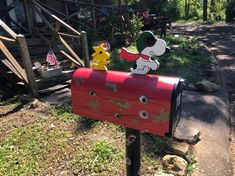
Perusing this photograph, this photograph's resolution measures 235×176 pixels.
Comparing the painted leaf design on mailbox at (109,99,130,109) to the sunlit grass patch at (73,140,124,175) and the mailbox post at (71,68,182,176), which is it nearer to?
the mailbox post at (71,68,182,176)

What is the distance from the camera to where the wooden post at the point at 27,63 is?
223 inches

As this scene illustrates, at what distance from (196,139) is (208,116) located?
1.16 metres

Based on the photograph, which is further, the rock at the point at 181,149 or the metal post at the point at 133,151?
the rock at the point at 181,149

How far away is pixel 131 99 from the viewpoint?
73.1 inches

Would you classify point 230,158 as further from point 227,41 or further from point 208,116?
point 227,41

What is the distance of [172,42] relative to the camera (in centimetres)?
1336

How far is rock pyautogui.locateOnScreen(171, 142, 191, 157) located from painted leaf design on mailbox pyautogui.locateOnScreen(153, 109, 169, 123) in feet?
7.25

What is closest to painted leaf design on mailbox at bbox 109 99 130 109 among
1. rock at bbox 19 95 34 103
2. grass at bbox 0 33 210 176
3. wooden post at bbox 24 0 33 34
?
grass at bbox 0 33 210 176

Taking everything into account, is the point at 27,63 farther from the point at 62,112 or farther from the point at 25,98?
the point at 62,112

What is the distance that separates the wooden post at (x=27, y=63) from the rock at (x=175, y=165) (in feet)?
11.8

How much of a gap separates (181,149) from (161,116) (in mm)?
2266

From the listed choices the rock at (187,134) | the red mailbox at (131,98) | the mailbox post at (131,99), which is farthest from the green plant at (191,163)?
the red mailbox at (131,98)

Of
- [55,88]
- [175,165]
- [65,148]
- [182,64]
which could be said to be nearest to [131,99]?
[175,165]

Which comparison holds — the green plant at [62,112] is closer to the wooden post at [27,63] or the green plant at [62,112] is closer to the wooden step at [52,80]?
the wooden post at [27,63]
